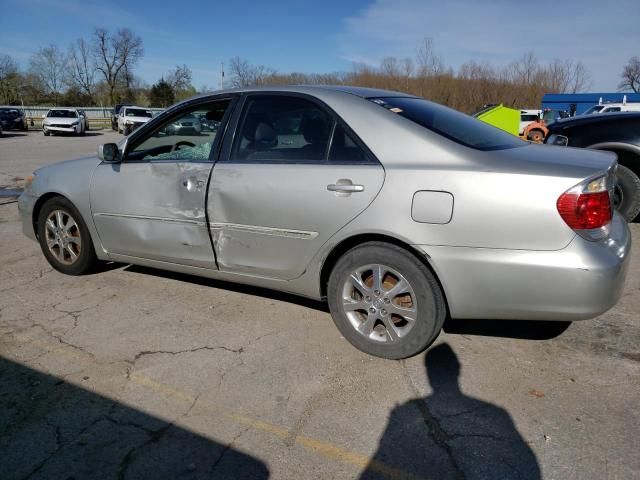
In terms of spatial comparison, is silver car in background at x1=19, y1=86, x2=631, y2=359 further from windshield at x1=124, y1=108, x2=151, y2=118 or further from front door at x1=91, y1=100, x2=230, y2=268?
windshield at x1=124, y1=108, x2=151, y2=118

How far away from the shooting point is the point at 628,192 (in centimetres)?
607

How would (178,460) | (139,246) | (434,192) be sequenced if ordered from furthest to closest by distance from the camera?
(139,246), (434,192), (178,460)

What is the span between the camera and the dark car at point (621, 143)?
19.6ft

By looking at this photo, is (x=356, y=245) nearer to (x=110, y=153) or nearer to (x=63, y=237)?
(x=110, y=153)

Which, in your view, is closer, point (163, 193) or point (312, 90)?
point (312, 90)

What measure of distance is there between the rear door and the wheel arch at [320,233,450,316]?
0.11m

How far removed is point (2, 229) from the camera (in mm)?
6418

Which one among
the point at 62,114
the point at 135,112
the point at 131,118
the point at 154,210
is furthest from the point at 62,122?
the point at 154,210

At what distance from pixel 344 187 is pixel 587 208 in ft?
4.36

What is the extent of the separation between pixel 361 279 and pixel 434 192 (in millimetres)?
724

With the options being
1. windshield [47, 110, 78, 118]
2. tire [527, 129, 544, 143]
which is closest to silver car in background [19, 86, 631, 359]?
tire [527, 129, 544, 143]

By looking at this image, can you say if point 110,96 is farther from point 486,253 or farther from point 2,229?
point 486,253

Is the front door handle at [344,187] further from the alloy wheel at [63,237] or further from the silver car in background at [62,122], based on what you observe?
the silver car in background at [62,122]

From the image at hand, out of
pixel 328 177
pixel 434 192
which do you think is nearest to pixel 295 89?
pixel 328 177
